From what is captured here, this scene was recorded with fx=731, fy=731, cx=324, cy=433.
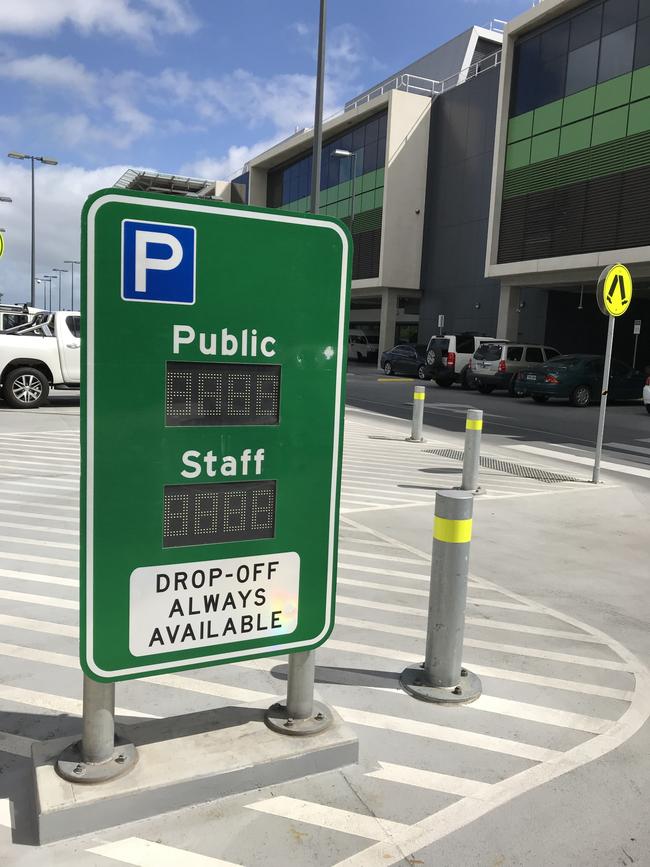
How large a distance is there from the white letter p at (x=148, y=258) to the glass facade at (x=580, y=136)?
85.5ft

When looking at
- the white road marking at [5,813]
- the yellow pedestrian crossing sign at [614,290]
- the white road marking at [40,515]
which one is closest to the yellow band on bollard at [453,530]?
the white road marking at [5,813]

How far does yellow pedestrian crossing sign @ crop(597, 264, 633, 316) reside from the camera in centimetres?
901

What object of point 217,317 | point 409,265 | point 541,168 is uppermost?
point 541,168

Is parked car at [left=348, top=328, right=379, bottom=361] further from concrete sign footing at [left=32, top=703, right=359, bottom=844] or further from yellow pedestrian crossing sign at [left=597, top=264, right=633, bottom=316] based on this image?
concrete sign footing at [left=32, top=703, right=359, bottom=844]

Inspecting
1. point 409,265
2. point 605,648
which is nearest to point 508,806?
point 605,648

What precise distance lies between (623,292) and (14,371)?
11.6 metres

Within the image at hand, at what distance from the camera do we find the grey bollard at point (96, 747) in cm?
267

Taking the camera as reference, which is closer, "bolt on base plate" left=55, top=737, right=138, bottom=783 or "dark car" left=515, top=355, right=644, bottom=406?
"bolt on base plate" left=55, top=737, right=138, bottom=783

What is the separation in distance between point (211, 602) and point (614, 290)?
787 centimetres

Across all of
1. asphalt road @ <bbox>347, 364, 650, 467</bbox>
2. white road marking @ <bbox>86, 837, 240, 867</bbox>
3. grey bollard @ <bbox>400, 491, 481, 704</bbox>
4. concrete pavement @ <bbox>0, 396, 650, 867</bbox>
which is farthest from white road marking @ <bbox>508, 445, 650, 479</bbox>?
white road marking @ <bbox>86, 837, 240, 867</bbox>

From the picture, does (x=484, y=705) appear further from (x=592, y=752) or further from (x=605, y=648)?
(x=605, y=648)

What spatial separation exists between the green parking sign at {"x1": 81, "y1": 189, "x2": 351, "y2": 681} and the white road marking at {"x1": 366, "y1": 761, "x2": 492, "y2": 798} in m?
0.62

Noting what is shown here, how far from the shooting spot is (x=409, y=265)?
41.8 meters

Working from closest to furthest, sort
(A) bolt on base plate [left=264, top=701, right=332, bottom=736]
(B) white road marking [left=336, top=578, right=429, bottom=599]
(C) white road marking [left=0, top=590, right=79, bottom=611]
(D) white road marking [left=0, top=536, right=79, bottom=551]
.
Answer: (A) bolt on base plate [left=264, top=701, right=332, bottom=736] < (C) white road marking [left=0, top=590, right=79, bottom=611] < (B) white road marking [left=336, top=578, right=429, bottom=599] < (D) white road marking [left=0, top=536, right=79, bottom=551]
